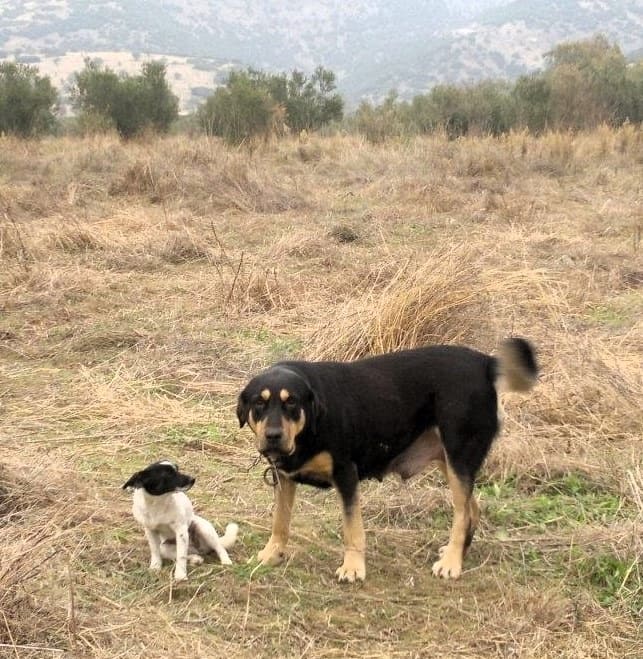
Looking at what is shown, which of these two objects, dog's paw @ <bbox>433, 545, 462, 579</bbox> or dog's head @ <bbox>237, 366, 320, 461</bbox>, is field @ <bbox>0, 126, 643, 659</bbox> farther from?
dog's head @ <bbox>237, 366, 320, 461</bbox>

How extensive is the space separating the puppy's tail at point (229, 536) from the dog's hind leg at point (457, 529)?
88cm

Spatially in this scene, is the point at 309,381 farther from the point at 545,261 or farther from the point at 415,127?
the point at 415,127

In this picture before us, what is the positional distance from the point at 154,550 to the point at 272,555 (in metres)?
0.50

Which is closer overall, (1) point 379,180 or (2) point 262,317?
(2) point 262,317

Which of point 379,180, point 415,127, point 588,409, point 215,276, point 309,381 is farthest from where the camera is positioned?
point 415,127

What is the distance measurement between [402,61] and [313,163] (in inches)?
5739

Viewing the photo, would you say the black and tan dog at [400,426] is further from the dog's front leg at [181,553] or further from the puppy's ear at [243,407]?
the dog's front leg at [181,553]

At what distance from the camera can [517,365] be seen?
130 inches

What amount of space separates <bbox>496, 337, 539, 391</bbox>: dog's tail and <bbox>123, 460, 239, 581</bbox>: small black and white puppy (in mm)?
1381

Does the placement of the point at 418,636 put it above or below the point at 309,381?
below

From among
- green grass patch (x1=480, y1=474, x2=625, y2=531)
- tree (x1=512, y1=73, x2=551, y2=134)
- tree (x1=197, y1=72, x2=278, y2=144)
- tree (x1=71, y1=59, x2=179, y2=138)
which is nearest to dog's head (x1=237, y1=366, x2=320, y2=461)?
green grass patch (x1=480, y1=474, x2=625, y2=531)

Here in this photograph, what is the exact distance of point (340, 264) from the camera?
8695 millimetres

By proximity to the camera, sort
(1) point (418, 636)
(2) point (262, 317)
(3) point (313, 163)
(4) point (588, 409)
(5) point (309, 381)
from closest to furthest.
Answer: (1) point (418, 636) → (5) point (309, 381) → (4) point (588, 409) → (2) point (262, 317) → (3) point (313, 163)

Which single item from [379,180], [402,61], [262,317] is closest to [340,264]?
[262,317]
